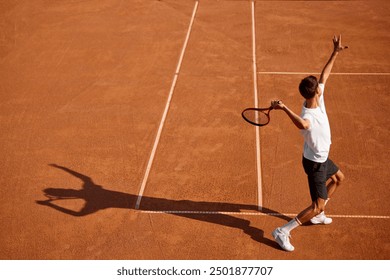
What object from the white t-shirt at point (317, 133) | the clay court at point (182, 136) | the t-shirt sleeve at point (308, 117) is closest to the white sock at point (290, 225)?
the clay court at point (182, 136)

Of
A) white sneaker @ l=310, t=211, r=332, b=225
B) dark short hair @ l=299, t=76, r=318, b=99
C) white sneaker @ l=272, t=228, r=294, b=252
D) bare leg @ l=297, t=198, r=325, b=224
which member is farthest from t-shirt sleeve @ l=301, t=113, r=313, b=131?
white sneaker @ l=310, t=211, r=332, b=225

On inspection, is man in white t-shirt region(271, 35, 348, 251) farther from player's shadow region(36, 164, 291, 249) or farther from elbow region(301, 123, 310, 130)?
player's shadow region(36, 164, 291, 249)

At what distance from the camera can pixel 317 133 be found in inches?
198

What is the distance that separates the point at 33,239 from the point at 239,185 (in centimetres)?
297

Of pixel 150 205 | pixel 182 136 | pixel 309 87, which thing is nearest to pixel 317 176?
pixel 309 87

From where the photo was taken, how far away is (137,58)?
426 inches

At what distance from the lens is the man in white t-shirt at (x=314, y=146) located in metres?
4.87

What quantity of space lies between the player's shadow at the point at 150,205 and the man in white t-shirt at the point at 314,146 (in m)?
0.61

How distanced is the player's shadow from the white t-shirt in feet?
4.43

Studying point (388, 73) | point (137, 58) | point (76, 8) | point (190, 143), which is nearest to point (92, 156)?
point (190, 143)

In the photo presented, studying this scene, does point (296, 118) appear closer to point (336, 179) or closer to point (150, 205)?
point (336, 179)

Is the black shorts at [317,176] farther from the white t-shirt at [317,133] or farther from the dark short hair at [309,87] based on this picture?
the dark short hair at [309,87]

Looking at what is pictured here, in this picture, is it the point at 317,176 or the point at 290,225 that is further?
the point at 290,225

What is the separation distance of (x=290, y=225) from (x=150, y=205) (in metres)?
2.04
